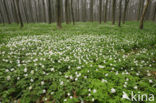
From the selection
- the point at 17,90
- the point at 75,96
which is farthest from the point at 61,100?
the point at 17,90

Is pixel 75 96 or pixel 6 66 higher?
pixel 6 66

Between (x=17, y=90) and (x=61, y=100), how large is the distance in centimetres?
131

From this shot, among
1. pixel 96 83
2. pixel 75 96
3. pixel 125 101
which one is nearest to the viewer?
pixel 125 101

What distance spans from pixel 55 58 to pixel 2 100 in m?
2.22

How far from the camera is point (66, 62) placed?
387 cm

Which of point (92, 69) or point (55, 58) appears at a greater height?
point (55, 58)

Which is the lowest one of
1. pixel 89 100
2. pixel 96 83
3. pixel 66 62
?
pixel 89 100

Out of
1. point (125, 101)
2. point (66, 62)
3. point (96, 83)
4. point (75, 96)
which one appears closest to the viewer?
point (125, 101)

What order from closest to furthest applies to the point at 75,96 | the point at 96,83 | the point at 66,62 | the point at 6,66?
the point at 75,96, the point at 96,83, the point at 6,66, the point at 66,62

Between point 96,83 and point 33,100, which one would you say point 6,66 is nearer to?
point 33,100

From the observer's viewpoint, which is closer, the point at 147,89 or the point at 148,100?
the point at 148,100

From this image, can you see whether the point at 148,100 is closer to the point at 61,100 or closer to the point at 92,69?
the point at 92,69

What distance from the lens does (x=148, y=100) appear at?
222cm

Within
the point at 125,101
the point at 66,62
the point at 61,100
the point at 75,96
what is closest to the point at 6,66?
the point at 66,62
